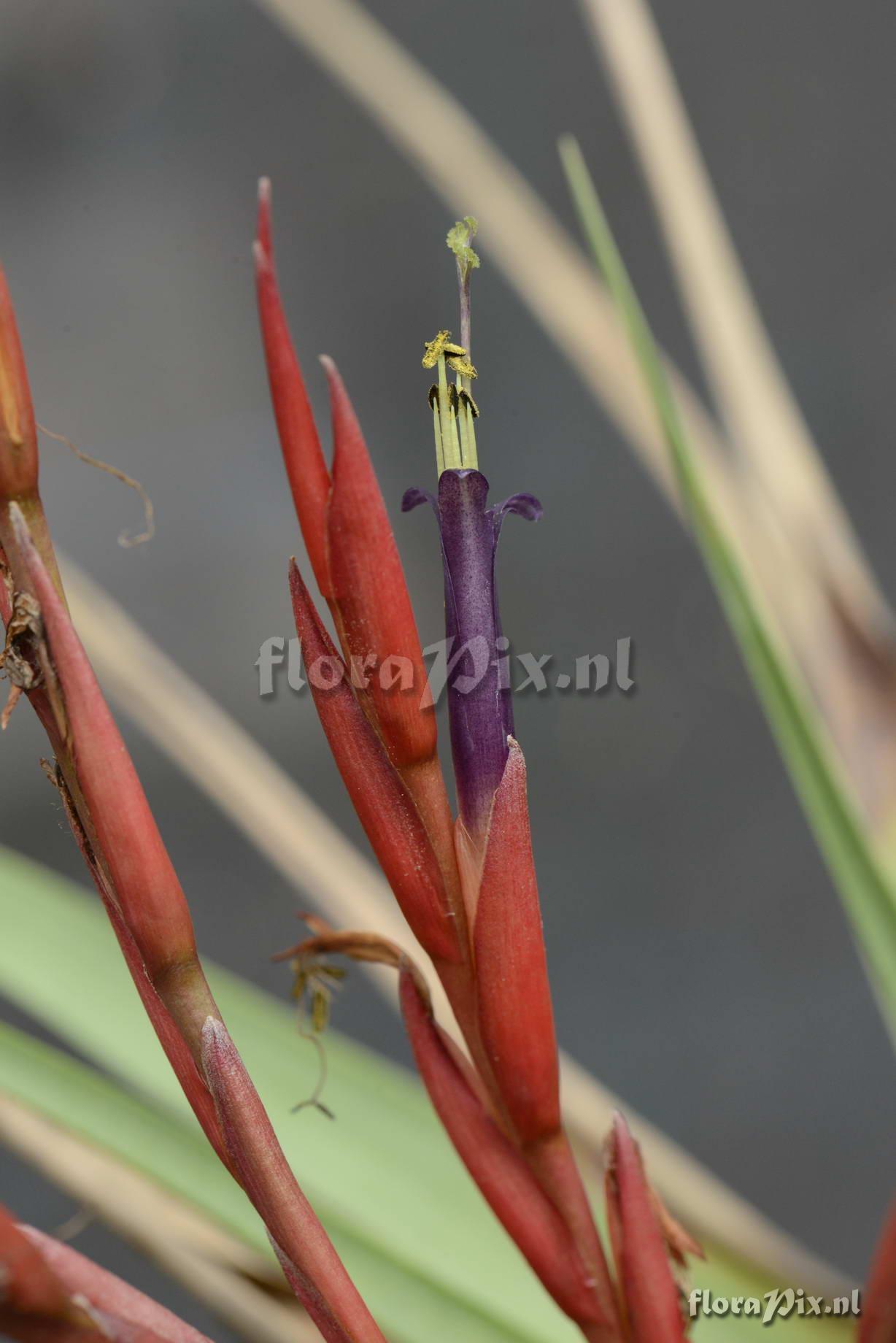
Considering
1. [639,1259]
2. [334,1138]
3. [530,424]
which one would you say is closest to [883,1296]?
[639,1259]

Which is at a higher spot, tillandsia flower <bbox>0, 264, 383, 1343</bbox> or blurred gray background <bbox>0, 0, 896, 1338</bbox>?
blurred gray background <bbox>0, 0, 896, 1338</bbox>

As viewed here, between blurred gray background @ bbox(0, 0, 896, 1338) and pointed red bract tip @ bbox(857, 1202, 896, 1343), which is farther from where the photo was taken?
blurred gray background @ bbox(0, 0, 896, 1338)

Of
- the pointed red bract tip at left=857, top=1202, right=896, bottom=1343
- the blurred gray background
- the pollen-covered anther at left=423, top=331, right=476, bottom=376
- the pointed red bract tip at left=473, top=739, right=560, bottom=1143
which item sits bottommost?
the pointed red bract tip at left=857, top=1202, right=896, bottom=1343

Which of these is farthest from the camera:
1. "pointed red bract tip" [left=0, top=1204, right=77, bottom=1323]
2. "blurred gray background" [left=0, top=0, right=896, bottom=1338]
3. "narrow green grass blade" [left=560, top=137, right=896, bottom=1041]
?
"blurred gray background" [left=0, top=0, right=896, bottom=1338]

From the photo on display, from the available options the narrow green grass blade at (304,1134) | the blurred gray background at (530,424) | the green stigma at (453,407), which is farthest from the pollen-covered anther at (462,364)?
the blurred gray background at (530,424)

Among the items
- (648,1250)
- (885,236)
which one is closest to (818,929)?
(885,236)

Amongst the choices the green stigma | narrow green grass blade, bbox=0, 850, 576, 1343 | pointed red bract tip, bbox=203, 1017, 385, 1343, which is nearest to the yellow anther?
the green stigma

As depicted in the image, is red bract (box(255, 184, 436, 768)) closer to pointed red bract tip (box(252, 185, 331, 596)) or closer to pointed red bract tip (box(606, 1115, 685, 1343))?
pointed red bract tip (box(252, 185, 331, 596))
